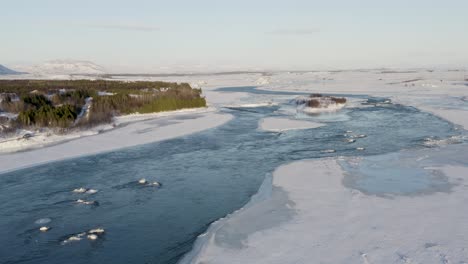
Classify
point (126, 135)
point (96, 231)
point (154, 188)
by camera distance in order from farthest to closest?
point (126, 135)
point (154, 188)
point (96, 231)

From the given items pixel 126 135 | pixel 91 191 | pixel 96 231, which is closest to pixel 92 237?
pixel 96 231

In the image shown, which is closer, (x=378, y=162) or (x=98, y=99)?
(x=378, y=162)

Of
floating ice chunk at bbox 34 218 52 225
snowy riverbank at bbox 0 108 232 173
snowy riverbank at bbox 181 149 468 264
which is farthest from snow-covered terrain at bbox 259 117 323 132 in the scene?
floating ice chunk at bbox 34 218 52 225

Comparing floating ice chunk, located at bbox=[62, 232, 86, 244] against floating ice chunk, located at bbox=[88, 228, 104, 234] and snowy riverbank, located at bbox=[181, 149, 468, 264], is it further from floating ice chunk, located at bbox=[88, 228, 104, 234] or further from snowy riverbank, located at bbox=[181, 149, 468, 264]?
snowy riverbank, located at bbox=[181, 149, 468, 264]

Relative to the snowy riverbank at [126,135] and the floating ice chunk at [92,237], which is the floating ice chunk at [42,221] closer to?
the floating ice chunk at [92,237]

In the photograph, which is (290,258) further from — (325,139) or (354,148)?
(325,139)

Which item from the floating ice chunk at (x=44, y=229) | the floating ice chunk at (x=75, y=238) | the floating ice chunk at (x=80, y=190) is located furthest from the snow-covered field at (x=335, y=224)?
the floating ice chunk at (x=80, y=190)

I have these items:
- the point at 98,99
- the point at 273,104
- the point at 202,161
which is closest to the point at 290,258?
the point at 202,161

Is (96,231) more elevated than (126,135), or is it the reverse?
(126,135)

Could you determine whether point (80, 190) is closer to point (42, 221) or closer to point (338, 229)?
point (42, 221)
